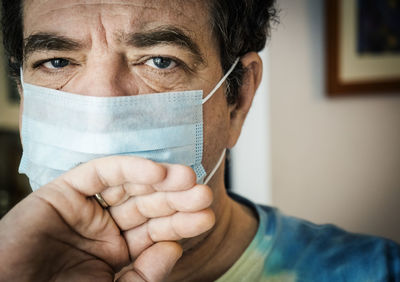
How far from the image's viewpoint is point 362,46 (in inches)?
89.2

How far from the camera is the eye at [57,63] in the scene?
0.98 m

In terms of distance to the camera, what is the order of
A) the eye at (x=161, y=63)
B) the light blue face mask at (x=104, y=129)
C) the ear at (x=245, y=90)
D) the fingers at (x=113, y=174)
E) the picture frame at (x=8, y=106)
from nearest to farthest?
the fingers at (x=113, y=174), the light blue face mask at (x=104, y=129), the eye at (x=161, y=63), the ear at (x=245, y=90), the picture frame at (x=8, y=106)

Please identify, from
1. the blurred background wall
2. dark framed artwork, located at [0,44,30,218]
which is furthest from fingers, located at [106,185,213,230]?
dark framed artwork, located at [0,44,30,218]

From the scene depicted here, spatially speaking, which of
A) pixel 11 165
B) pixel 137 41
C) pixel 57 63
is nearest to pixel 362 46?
pixel 137 41

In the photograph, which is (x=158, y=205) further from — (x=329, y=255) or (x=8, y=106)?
(x=8, y=106)

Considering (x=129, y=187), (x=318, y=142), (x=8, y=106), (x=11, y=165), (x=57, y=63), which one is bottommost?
(x=11, y=165)

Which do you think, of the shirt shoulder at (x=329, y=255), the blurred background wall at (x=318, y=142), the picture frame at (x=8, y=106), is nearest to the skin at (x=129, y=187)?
the shirt shoulder at (x=329, y=255)

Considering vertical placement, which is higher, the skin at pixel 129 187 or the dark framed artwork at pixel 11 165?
the skin at pixel 129 187

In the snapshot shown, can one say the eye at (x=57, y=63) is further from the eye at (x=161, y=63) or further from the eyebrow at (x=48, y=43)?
the eye at (x=161, y=63)

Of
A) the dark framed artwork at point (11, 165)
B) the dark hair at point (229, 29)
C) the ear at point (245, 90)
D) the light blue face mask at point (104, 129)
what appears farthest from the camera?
the dark framed artwork at point (11, 165)

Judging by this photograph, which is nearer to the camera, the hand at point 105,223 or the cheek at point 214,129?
the hand at point 105,223

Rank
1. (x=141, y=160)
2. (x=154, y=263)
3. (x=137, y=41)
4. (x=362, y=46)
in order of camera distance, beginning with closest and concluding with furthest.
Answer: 1. (x=141, y=160)
2. (x=154, y=263)
3. (x=137, y=41)
4. (x=362, y=46)

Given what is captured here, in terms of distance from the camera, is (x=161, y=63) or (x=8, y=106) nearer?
(x=161, y=63)

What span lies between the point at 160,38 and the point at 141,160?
40cm
